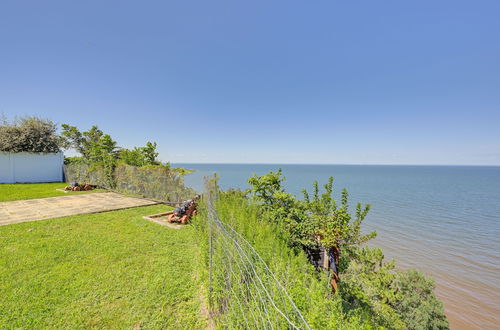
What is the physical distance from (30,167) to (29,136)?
2528 millimetres

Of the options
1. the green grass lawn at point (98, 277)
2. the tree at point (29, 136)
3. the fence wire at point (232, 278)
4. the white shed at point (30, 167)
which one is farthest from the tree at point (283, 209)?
the tree at point (29, 136)

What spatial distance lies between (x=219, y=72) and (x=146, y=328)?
12.8 meters

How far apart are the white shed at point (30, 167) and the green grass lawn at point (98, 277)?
47.5 ft

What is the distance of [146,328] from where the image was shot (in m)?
2.11

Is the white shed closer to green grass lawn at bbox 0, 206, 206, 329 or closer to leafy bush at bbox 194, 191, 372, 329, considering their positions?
green grass lawn at bbox 0, 206, 206, 329

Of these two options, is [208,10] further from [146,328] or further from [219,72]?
[146,328]

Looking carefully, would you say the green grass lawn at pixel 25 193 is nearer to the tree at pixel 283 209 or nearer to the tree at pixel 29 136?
the tree at pixel 29 136

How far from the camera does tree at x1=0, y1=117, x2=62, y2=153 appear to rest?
1391cm

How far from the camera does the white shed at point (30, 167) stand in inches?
546

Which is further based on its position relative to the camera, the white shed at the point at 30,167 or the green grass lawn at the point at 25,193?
the white shed at the point at 30,167

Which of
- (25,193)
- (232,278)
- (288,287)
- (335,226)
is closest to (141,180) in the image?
(25,193)

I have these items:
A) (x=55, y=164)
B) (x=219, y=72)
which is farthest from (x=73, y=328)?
(x=55, y=164)

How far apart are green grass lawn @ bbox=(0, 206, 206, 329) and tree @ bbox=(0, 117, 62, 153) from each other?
14813mm

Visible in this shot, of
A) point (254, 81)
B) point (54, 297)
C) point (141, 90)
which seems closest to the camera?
point (54, 297)
